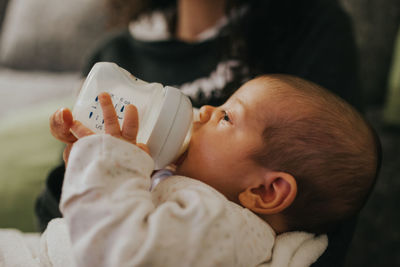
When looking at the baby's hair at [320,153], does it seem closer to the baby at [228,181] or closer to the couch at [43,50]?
the baby at [228,181]

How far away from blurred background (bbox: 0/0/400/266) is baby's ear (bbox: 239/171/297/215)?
0.64 m

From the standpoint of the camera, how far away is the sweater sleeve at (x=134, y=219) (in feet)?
1.59

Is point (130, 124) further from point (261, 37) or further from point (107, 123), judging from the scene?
point (261, 37)

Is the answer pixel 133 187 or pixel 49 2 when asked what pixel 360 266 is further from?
pixel 49 2

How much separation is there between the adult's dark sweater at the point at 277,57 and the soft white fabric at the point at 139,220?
221mm

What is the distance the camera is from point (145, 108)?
0.58m

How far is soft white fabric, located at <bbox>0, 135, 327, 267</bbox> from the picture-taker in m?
0.49

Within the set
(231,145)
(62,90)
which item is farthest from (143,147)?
(62,90)

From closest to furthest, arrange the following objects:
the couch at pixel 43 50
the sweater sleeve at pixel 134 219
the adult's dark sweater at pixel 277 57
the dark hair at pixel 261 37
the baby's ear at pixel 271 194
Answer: the sweater sleeve at pixel 134 219, the baby's ear at pixel 271 194, the adult's dark sweater at pixel 277 57, the dark hair at pixel 261 37, the couch at pixel 43 50

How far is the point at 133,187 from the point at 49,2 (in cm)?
166

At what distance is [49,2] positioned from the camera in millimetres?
1835

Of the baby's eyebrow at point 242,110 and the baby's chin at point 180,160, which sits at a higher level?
the baby's eyebrow at point 242,110

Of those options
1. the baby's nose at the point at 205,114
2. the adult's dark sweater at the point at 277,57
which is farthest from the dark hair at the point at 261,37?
the baby's nose at the point at 205,114

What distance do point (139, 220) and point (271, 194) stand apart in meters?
0.25
